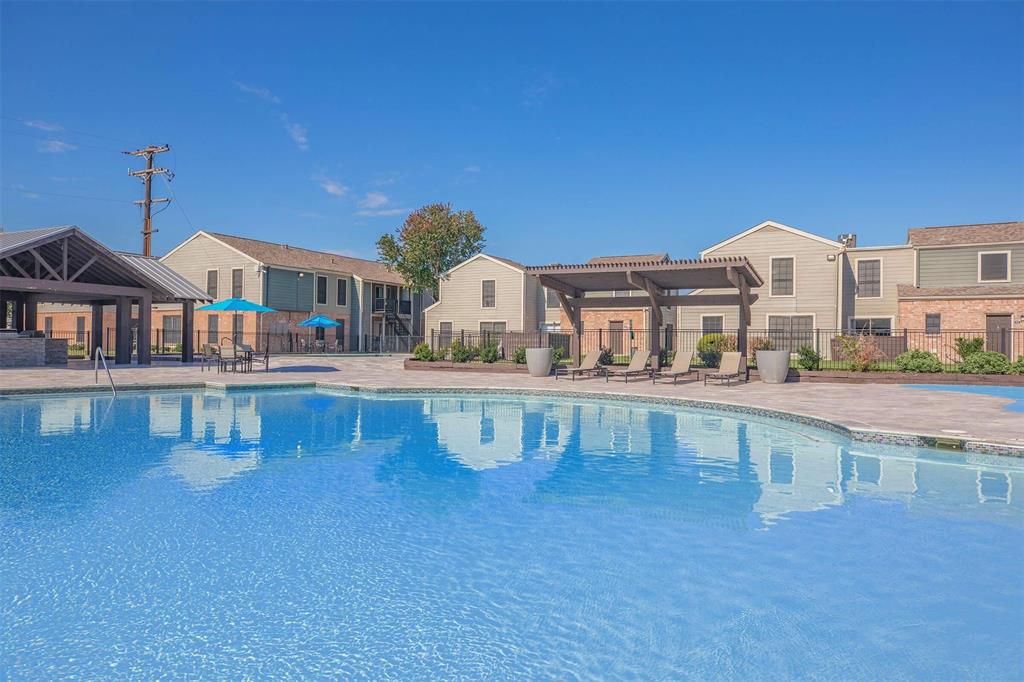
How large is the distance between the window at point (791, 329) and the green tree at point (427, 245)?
23.1 metres

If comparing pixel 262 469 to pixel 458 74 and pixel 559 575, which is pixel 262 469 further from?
pixel 458 74

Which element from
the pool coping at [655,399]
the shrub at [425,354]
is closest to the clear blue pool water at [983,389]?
the pool coping at [655,399]

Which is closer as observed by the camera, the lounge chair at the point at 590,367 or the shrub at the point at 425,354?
the lounge chair at the point at 590,367

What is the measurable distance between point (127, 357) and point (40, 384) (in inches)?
362

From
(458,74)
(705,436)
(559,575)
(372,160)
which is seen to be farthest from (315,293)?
(559,575)

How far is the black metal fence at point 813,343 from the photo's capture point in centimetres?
1931

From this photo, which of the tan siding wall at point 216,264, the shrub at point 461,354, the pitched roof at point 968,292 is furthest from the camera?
the tan siding wall at point 216,264

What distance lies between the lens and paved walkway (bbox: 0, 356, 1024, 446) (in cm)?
938

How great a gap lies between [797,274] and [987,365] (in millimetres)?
10310

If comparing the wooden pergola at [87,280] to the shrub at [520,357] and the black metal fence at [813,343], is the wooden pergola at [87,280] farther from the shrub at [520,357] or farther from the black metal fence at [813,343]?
the shrub at [520,357]

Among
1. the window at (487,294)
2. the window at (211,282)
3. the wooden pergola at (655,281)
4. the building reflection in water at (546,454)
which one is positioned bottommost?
the building reflection in water at (546,454)

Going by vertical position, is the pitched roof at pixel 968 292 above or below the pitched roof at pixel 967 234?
below

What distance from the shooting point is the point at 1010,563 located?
4566 millimetres

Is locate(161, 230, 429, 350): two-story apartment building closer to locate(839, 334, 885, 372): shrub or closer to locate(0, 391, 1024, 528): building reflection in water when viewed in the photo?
locate(0, 391, 1024, 528): building reflection in water
